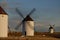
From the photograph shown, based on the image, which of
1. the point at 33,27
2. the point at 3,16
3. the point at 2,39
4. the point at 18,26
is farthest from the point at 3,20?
the point at 33,27

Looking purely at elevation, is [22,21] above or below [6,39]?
above

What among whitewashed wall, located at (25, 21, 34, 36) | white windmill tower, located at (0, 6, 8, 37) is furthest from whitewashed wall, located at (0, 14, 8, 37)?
whitewashed wall, located at (25, 21, 34, 36)

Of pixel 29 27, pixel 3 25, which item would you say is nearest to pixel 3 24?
pixel 3 25

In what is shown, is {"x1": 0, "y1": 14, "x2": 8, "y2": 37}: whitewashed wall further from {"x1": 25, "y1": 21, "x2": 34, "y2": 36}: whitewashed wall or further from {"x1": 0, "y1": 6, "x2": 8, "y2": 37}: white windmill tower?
{"x1": 25, "y1": 21, "x2": 34, "y2": 36}: whitewashed wall

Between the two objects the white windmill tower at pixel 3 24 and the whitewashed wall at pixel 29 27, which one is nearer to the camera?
the white windmill tower at pixel 3 24

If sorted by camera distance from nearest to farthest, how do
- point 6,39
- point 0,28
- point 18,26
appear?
point 6,39, point 0,28, point 18,26

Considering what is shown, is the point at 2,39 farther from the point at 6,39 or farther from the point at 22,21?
the point at 22,21

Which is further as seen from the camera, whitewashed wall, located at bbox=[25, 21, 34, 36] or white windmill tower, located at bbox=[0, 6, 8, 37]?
whitewashed wall, located at bbox=[25, 21, 34, 36]

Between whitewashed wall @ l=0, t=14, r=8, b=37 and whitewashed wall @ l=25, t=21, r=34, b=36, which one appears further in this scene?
whitewashed wall @ l=25, t=21, r=34, b=36

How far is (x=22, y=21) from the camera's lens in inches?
1666

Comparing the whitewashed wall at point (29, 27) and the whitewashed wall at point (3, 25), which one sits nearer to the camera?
the whitewashed wall at point (3, 25)

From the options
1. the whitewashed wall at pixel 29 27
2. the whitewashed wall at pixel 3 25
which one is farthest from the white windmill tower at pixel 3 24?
the whitewashed wall at pixel 29 27

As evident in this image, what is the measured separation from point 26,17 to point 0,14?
10.9 metres

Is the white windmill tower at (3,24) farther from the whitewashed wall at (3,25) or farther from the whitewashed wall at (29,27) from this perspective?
the whitewashed wall at (29,27)
